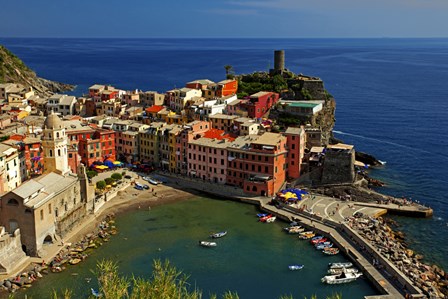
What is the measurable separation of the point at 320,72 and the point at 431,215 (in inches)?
5599

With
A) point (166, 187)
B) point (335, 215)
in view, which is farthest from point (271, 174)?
point (166, 187)

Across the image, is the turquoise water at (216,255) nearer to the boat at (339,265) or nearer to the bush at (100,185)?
the boat at (339,265)

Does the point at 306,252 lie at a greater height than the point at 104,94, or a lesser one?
lesser

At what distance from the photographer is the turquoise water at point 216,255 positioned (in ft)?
134

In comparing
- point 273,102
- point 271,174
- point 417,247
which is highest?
point 273,102

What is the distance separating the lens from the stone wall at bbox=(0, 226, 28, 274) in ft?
135

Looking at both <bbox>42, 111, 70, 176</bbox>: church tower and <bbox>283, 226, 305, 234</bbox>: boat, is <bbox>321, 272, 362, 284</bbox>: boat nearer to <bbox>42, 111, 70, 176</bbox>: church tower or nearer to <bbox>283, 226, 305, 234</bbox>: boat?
<bbox>283, 226, 305, 234</bbox>: boat

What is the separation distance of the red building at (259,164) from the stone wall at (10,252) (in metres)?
27.0

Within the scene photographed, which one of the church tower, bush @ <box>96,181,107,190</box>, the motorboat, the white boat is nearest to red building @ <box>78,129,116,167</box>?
bush @ <box>96,181,107,190</box>

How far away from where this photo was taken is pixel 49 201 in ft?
152

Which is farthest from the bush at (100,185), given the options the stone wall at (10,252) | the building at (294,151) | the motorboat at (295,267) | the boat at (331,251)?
the boat at (331,251)

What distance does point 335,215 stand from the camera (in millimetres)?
53875

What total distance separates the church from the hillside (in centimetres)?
7339

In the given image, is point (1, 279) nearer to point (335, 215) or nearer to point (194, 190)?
point (194, 190)
